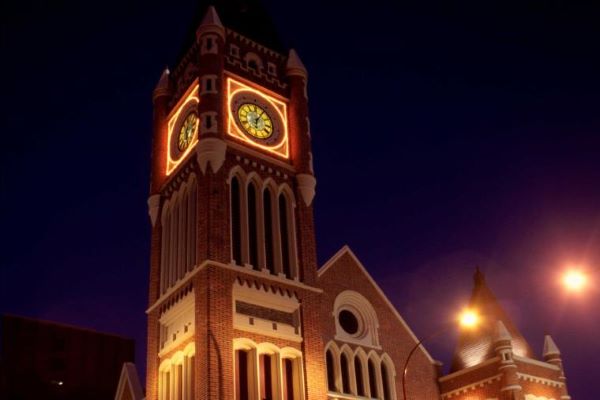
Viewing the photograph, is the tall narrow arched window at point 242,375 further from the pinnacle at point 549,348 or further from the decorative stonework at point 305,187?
the pinnacle at point 549,348

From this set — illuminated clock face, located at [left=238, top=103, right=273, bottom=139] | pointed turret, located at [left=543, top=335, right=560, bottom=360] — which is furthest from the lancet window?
pointed turret, located at [left=543, top=335, right=560, bottom=360]

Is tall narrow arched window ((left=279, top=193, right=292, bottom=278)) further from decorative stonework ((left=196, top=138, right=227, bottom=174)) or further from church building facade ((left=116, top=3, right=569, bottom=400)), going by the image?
decorative stonework ((left=196, top=138, right=227, bottom=174))

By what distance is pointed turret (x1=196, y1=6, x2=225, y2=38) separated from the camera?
4066 cm

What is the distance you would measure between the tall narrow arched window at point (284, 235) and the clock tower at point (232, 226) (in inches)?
2.2

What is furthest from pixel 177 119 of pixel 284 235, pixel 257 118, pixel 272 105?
pixel 284 235

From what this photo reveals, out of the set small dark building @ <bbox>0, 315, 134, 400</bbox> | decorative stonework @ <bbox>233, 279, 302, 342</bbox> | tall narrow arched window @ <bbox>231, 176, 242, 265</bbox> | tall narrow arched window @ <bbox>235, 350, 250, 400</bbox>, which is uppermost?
small dark building @ <bbox>0, 315, 134, 400</bbox>

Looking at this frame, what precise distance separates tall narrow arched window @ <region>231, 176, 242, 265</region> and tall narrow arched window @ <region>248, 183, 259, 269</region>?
586mm

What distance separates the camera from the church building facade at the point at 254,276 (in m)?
34.3

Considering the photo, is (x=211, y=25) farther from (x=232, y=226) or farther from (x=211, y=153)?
(x=232, y=226)

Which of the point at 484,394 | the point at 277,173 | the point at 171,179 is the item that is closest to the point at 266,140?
the point at 277,173

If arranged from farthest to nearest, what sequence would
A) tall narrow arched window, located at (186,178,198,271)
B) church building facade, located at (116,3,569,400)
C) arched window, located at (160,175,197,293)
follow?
arched window, located at (160,175,197,293)
tall narrow arched window, located at (186,178,198,271)
church building facade, located at (116,3,569,400)

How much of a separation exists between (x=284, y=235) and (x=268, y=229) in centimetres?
87

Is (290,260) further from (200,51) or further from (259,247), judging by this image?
(200,51)

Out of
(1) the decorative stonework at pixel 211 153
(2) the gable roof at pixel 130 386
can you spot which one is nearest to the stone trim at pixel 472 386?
(2) the gable roof at pixel 130 386
